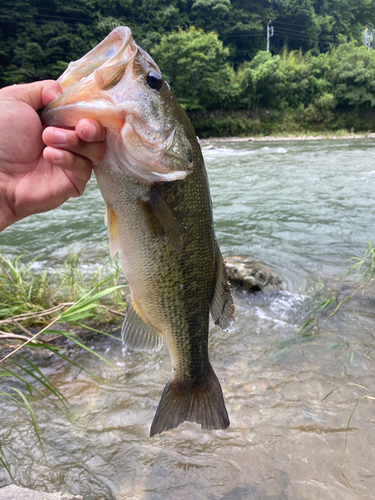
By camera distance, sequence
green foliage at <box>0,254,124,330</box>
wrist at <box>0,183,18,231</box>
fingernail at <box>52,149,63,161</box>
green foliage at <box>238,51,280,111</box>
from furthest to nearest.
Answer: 1. green foliage at <box>238,51,280,111</box>
2. green foliage at <box>0,254,124,330</box>
3. wrist at <box>0,183,18,231</box>
4. fingernail at <box>52,149,63,161</box>

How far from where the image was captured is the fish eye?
48.0 inches

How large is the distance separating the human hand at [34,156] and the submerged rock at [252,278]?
3481 mm

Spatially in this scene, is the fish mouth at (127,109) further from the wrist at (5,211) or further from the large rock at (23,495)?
the large rock at (23,495)

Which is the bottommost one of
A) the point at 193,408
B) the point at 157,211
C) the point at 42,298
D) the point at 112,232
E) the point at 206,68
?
the point at 42,298

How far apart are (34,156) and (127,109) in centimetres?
74

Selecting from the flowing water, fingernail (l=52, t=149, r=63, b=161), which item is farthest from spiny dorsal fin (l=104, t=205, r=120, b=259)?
the flowing water

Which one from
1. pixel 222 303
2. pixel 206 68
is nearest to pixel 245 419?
pixel 222 303

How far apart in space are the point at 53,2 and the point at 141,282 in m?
53.4

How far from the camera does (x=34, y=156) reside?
164cm

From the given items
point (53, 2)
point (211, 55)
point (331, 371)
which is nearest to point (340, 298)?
point (331, 371)

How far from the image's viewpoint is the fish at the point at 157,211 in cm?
120

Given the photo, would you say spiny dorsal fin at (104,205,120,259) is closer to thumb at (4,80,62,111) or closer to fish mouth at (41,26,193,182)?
fish mouth at (41,26,193,182)

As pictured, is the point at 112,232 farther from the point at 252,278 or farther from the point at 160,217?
the point at 252,278

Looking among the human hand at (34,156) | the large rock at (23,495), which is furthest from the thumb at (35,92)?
the large rock at (23,495)
